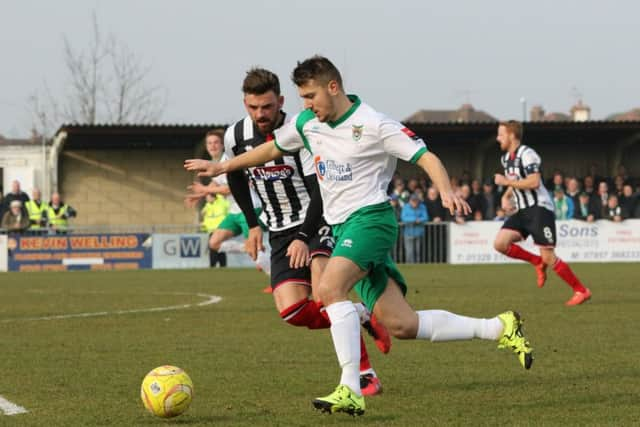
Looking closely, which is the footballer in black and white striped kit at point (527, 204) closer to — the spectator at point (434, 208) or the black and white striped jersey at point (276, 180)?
the black and white striped jersey at point (276, 180)

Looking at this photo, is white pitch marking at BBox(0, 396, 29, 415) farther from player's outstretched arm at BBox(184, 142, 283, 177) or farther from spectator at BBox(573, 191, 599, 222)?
spectator at BBox(573, 191, 599, 222)

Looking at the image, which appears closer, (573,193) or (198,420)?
(198,420)

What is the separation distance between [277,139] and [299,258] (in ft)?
2.39

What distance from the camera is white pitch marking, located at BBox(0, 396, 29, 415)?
20.9ft

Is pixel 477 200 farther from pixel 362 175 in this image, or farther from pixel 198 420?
pixel 198 420

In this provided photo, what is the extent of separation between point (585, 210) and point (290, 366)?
19708 millimetres

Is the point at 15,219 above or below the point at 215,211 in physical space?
below

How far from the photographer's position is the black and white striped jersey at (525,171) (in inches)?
587

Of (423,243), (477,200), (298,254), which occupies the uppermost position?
(477,200)

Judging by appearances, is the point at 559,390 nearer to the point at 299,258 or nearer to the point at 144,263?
the point at 299,258

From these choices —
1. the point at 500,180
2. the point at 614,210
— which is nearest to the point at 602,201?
the point at 614,210

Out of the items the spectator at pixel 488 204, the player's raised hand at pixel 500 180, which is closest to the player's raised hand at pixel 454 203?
the player's raised hand at pixel 500 180

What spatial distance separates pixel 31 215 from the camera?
2739cm

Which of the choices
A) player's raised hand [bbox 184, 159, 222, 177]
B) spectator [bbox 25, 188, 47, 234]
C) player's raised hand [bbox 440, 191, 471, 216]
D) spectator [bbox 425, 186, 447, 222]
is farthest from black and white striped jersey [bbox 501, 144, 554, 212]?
spectator [bbox 25, 188, 47, 234]
